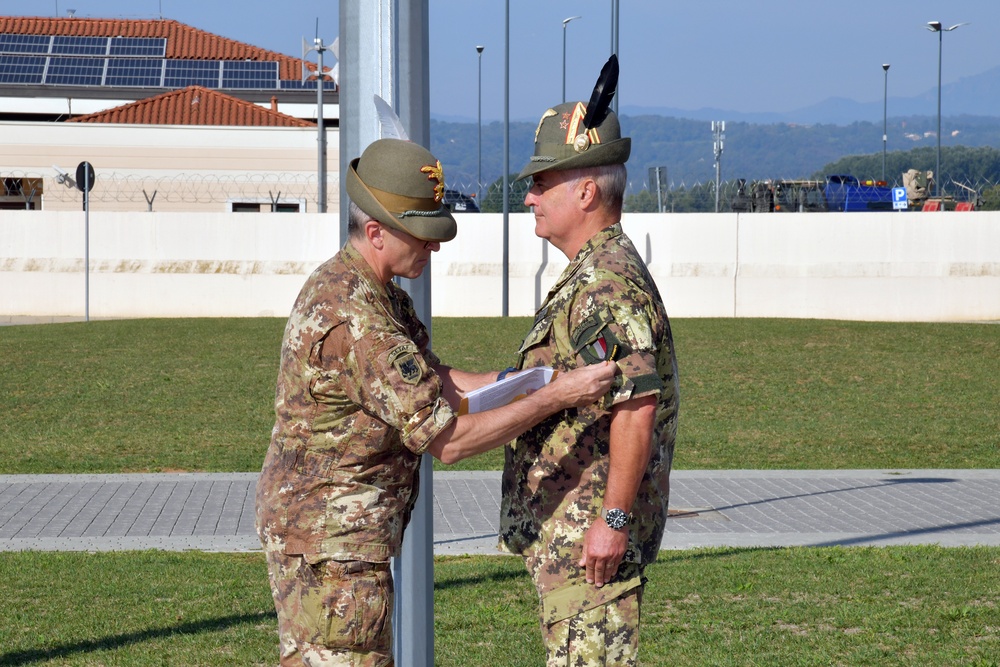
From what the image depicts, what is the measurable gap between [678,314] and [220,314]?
11056 millimetres

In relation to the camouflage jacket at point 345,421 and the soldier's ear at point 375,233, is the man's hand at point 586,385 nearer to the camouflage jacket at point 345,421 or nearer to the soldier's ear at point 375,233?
the camouflage jacket at point 345,421

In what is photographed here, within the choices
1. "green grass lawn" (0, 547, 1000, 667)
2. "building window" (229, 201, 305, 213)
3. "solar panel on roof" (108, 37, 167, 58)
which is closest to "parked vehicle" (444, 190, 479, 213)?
"building window" (229, 201, 305, 213)

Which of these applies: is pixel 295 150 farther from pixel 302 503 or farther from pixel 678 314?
pixel 302 503

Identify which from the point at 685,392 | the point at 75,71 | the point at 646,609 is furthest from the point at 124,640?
the point at 75,71

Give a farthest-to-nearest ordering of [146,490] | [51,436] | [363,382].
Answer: [51,436] → [146,490] → [363,382]

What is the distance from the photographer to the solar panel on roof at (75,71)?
176 feet

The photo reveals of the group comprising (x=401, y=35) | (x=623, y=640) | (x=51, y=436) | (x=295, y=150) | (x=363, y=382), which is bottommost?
(x=51, y=436)

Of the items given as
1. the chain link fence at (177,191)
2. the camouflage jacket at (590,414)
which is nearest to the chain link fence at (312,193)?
the chain link fence at (177,191)

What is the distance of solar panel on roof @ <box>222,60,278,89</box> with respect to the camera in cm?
5494

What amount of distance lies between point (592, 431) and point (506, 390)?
31 centimetres

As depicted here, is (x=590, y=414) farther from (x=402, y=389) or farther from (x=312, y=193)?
(x=312, y=193)

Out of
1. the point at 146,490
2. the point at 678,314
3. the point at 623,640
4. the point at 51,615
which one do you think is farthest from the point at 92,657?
the point at 678,314

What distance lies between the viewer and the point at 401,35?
4.12 metres

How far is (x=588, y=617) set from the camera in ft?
11.2
